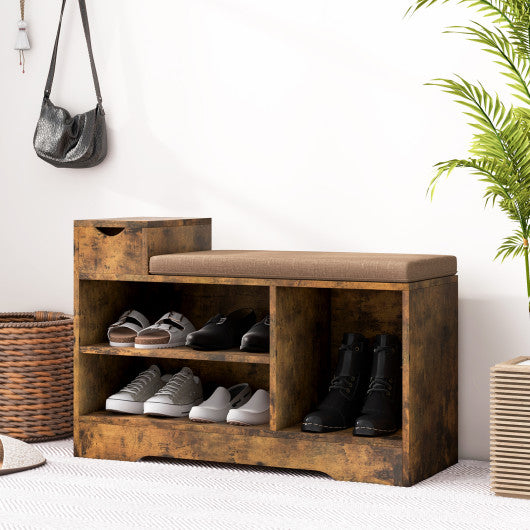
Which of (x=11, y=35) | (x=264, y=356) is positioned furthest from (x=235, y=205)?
A: (x=11, y=35)

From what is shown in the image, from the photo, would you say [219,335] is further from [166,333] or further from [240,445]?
[240,445]

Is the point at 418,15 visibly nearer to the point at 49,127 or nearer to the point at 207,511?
the point at 49,127

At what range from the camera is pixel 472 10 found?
2904 mm

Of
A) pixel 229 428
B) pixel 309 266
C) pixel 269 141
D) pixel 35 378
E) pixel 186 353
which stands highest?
pixel 269 141

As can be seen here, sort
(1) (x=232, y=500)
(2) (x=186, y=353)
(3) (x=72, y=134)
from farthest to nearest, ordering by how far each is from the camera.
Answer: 1. (3) (x=72, y=134)
2. (2) (x=186, y=353)
3. (1) (x=232, y=500)

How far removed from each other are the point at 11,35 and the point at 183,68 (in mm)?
787

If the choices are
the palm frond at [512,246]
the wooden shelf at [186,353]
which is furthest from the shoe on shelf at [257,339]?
the palm frond at [512,246]

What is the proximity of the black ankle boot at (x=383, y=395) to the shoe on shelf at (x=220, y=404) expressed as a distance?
451 mm

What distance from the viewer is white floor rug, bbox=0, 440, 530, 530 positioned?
2.25 meters

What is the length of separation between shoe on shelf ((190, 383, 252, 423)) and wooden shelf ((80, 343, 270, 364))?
0.14 meters

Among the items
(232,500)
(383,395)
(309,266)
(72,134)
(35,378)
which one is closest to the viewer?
(232,500)

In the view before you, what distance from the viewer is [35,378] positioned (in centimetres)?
314

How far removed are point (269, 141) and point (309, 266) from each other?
772mm

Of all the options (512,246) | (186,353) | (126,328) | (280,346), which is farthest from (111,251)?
(512,246)
